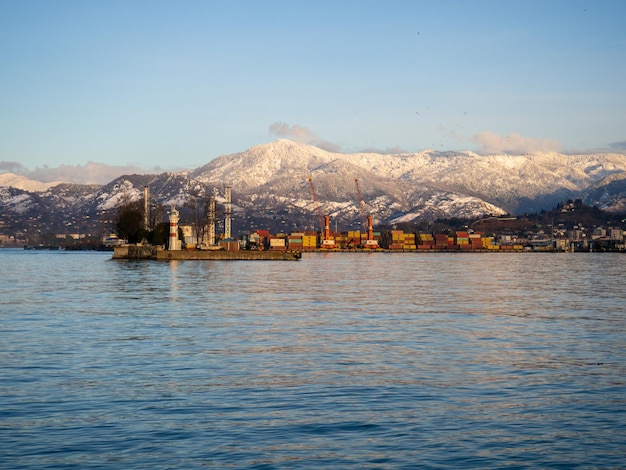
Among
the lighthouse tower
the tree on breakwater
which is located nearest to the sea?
the lighthouse tower

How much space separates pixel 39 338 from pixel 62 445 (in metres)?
18.0

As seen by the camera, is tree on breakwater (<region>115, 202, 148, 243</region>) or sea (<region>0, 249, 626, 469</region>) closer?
sea (<region>0, 249, 626, 469</region>)

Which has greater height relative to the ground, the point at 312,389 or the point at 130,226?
the point at 130,226

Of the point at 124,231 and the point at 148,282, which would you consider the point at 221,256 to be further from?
the point at 148,282

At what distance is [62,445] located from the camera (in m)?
17.1

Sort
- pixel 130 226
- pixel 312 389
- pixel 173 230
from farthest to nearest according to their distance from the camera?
pixel 130 226
pixel 173 230
pixel 312 389

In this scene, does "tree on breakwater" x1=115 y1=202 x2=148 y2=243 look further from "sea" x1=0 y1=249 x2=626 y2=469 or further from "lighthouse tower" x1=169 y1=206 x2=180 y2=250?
"sea" x1=0 y1=249 x2=626 y2=469

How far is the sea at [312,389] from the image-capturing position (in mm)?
16797

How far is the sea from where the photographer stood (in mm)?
16797

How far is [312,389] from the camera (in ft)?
75.9

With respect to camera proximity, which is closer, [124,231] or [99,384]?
[99,384]

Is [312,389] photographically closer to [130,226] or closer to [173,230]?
[173,230]

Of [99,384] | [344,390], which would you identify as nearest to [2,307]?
[99,384]

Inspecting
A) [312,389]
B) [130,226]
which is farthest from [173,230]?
[312,389]
